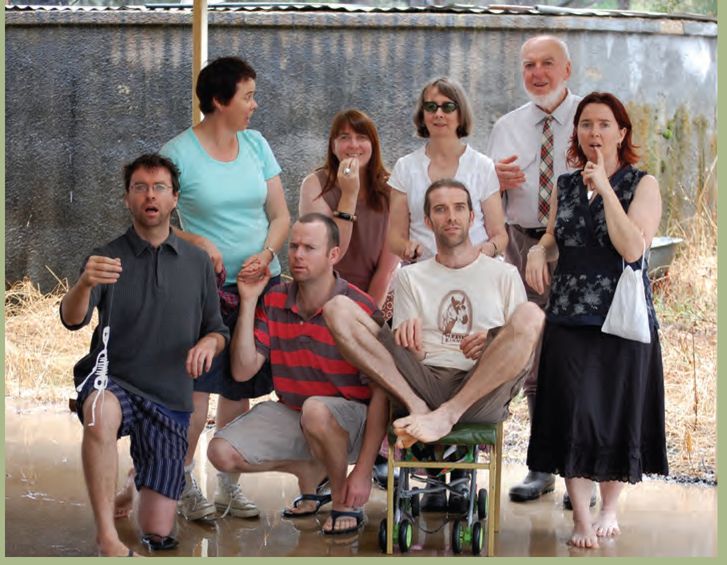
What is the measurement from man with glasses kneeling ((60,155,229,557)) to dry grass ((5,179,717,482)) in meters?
2.07

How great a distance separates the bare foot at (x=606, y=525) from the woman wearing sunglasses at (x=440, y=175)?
114 centimetres

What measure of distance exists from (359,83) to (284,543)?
4.95m

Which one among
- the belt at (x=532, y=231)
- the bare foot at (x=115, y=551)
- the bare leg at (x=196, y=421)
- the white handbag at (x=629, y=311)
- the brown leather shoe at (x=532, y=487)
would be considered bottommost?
the bare foot at (x=115, y=551)

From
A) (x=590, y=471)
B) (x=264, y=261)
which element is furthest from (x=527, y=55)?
(x=590, y=471)

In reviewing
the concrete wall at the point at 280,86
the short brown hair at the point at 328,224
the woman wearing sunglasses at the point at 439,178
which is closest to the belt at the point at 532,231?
the woman wearing sunglasses at the point at 439,178

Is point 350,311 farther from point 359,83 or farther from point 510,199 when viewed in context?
point 359,83

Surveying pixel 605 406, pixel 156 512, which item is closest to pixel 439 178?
pixel 605 406

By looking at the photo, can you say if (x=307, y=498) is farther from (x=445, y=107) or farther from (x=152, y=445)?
(x=445, y=107)

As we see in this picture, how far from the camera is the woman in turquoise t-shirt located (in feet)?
17.1

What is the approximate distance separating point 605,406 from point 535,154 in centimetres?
123

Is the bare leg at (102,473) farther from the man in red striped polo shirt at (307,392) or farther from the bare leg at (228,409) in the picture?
the bare leg at (228,409)

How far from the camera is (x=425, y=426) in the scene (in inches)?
181

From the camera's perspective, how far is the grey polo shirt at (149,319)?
15.5 ft

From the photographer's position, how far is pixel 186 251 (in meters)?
4.84
